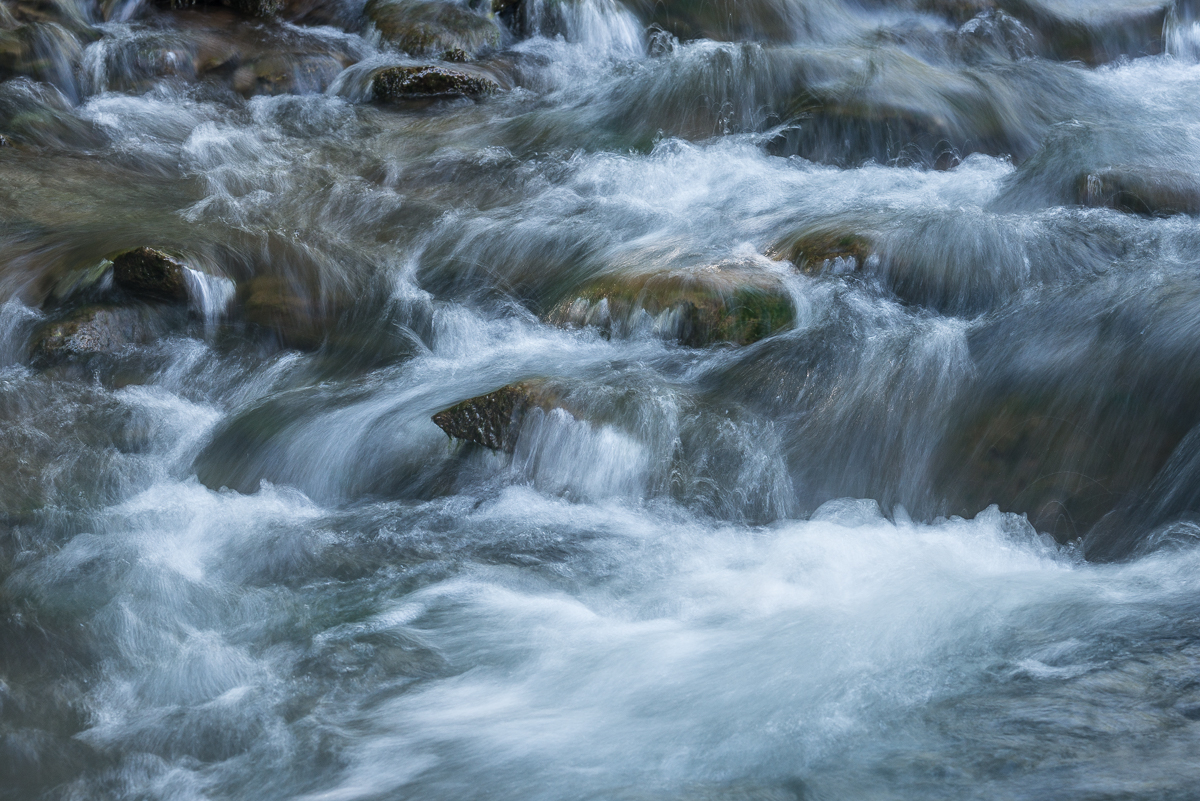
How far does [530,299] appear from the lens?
615cm

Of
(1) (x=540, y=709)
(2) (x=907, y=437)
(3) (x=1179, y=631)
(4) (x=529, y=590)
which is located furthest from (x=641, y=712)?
(2) (x=907, y=437)

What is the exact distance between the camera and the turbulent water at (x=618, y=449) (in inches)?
123

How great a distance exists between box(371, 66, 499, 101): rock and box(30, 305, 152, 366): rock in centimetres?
385

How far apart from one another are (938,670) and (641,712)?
3.12ft

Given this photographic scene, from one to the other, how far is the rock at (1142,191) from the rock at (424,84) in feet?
16.7

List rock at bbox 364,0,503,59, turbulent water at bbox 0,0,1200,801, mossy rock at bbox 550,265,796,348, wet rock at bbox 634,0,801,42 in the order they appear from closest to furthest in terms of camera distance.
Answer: turbulent water at bbox 0,0,1200,801 → mossy rock at bbox 550,265,796,348 → rock at bbox 364,0,503,59 → wet rock at bbox 634,0,801,42

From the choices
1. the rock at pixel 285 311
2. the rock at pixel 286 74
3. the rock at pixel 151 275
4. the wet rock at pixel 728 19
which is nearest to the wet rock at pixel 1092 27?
the wet rock at pixel 728 19

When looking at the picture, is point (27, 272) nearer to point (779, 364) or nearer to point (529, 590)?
point (529, 590)

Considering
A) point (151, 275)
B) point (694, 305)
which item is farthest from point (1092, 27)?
point (151, 275)

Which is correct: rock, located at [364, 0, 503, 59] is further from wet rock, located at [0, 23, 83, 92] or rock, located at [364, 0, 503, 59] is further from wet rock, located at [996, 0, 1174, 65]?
wet rock, located at [996, 0, 1174, 65]

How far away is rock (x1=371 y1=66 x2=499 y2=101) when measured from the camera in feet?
29.3

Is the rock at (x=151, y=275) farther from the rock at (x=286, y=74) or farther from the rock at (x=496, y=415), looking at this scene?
the rock at (x=286, y=74)

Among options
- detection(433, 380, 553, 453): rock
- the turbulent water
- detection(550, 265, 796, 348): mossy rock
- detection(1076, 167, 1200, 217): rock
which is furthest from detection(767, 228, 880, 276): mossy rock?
detection(433, 380, 553, 453): rock

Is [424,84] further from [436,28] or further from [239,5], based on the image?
[239,5]
